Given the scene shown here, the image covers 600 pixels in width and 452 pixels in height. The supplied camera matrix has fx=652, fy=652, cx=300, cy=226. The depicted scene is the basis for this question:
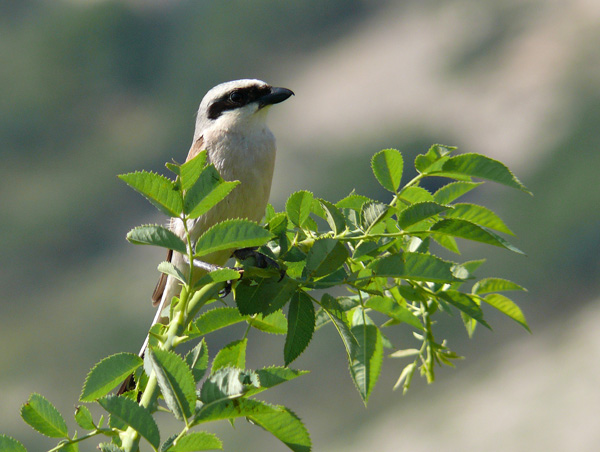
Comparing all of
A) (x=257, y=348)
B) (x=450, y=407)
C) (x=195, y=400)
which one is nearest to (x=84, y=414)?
(x=195, y=400)

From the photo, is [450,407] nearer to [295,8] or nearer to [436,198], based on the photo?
[436,198]

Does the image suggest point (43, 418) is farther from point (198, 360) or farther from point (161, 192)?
point (161, 192)

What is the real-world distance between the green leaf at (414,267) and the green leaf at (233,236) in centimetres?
25

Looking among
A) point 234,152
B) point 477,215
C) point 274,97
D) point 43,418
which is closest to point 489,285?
point 477,215

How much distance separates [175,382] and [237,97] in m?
2.19

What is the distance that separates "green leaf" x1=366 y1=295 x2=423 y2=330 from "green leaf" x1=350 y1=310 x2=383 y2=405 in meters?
0.04

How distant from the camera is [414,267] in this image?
1280 millimetres

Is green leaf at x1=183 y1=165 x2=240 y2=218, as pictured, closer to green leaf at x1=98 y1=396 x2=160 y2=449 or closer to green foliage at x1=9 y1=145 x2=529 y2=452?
green foliage at x1=9 y1=145 x2=529 y2=452

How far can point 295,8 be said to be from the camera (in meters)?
41.8

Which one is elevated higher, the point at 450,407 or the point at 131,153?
the point at 131,153

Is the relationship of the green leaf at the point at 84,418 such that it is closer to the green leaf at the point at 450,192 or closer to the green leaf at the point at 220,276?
the green leaf at the point at 220,276

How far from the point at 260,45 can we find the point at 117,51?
9031 millimetres

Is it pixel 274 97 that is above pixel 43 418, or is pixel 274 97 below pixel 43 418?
above

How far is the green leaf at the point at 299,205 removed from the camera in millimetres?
1396
